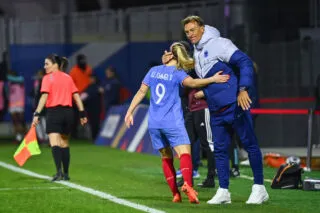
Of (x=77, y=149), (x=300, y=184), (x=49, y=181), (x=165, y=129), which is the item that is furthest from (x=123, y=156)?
(x=165, y=129)

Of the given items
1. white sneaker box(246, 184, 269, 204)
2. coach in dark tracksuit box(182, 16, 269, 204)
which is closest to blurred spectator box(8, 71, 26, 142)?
coach in dark tracksuit box(182, 16, 269, 204)

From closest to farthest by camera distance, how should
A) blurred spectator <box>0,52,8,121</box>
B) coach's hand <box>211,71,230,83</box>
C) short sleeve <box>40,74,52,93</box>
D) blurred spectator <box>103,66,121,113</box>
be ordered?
coach's hand <box>211,71,230,83</box> < short sleeve <box>40,74,52,93</box> < blurred spectator <box>103,66,121,113</box> < blurred spectator <box>0,52,8,121</box>

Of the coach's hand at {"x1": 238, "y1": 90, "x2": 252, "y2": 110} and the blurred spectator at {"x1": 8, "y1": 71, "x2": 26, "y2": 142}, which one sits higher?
the coach's hand at {"x1": 238, "y1": 90, "x2": 252, "y2": 110}

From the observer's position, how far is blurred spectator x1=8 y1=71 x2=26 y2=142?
27866mm

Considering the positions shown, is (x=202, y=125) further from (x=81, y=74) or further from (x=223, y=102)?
(x=81, y=74)

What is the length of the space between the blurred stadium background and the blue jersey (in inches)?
82.7

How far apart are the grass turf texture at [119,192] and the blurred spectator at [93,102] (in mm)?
7485

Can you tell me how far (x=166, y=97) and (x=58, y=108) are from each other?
370cm

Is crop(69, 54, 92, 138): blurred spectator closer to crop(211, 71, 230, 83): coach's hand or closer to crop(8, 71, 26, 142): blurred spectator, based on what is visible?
crop(8, 71, 26, 142): blurred spectator

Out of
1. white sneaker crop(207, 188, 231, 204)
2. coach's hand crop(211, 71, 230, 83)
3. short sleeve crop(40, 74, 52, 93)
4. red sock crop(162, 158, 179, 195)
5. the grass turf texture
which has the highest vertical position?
coach's hand crop(211, 71, 230, 83)

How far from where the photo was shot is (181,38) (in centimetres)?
2591

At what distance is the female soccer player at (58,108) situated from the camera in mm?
16203

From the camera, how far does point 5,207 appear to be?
492 inches

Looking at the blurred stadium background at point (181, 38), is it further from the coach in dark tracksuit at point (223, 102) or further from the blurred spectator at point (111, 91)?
the coach in dark tracksuit at point (223, 102)
